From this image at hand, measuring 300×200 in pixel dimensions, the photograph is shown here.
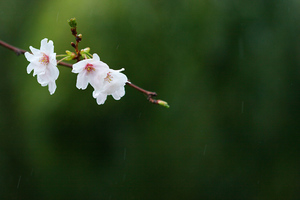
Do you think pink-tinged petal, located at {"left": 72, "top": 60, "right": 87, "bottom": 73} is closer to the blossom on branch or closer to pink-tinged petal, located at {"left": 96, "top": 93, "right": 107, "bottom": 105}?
the blossom on branch

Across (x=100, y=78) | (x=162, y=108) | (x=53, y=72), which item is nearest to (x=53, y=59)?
(x=53, y=72)

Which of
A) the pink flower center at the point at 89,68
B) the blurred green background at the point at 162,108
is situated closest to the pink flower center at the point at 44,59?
the pink flower center at the point at 89,68

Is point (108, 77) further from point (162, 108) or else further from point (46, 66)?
point (162, 108)

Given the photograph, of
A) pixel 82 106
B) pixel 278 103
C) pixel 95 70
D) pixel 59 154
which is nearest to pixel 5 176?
pixel 59 154

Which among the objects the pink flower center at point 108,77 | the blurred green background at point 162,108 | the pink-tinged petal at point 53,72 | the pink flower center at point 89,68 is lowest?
the pink-tinged petal at point 53,72

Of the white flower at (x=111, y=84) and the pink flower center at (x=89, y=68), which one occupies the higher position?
the pink flower center at (x=89, y=68)

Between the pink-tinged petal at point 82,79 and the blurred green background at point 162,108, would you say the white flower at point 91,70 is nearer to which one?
the pink-tinged petal at point 82,79
